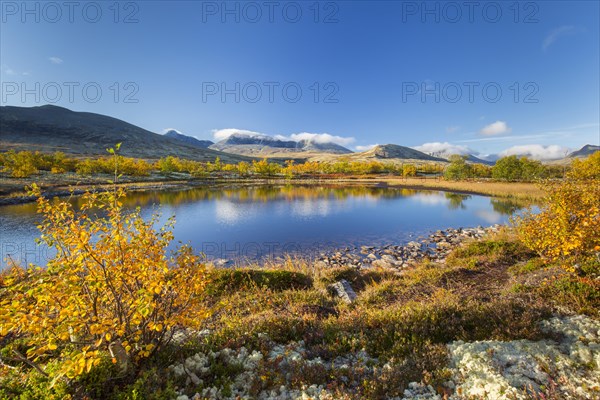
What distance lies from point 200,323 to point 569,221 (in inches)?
557

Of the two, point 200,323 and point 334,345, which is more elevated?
point 200,323

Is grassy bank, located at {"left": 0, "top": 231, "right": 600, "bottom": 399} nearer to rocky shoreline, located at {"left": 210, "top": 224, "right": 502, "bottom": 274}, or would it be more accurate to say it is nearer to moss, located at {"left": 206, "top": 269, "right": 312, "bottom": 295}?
moss, located at {"left": 206, "top": 269, "right": 312, "bottom": 295}

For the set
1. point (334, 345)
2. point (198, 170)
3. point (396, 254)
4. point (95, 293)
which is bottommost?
point (396, 254)

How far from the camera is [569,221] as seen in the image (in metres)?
10.6

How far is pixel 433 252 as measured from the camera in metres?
25.2

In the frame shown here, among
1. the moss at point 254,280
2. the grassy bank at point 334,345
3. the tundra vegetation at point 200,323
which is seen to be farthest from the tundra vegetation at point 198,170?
the grassy bank at point 334,345

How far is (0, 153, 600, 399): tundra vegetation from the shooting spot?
502 cm

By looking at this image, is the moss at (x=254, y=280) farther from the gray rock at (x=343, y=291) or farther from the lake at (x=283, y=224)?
the lake at (x=283, y=224)

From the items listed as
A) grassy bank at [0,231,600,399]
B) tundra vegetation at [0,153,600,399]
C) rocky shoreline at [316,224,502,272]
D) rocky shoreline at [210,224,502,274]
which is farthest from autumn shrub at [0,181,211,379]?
rocky shoreline at [316,224,502,272]

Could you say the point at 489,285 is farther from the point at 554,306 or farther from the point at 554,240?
Answer: the point at 554,306

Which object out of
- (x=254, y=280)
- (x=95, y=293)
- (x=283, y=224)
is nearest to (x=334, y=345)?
(x=95, y=293)

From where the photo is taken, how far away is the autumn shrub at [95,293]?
14.8ft

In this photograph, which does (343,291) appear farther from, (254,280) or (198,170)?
(198,170)

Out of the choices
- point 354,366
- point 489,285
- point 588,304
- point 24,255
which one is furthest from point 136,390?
point 24,255
